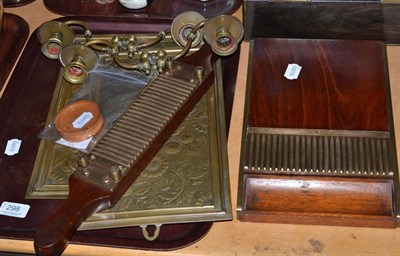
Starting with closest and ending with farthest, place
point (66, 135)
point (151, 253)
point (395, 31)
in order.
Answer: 1. point (151, 253)
2. point (66, 135)
3. point (395, 31)

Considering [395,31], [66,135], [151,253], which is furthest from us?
[395,31]

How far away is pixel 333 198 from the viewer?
0.95 meters

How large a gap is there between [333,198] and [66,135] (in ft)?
1.48

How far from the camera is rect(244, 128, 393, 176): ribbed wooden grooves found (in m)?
0.97

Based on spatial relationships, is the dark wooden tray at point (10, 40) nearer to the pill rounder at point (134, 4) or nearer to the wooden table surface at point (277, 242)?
the pill rounder at point (134, 4)

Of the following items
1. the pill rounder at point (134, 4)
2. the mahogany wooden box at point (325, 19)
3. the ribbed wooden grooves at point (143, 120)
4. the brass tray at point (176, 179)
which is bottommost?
the brass tray at point (176, 179)

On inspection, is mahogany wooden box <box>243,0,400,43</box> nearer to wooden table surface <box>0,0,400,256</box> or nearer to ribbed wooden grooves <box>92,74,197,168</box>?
ribbed wooden grooves <box>92,74,197,168</box>

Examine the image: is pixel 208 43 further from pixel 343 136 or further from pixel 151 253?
pixel 151 253

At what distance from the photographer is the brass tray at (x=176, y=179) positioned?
0.93m

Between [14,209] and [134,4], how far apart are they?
523mm

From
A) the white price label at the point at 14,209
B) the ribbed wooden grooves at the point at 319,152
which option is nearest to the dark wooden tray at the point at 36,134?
the white price label at the point at 14,209

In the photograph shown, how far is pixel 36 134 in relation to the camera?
1.08 metres

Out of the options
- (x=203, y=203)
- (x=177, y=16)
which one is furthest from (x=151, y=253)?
(x=177, y=16)

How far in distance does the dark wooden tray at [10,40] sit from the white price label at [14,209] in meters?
0.29
